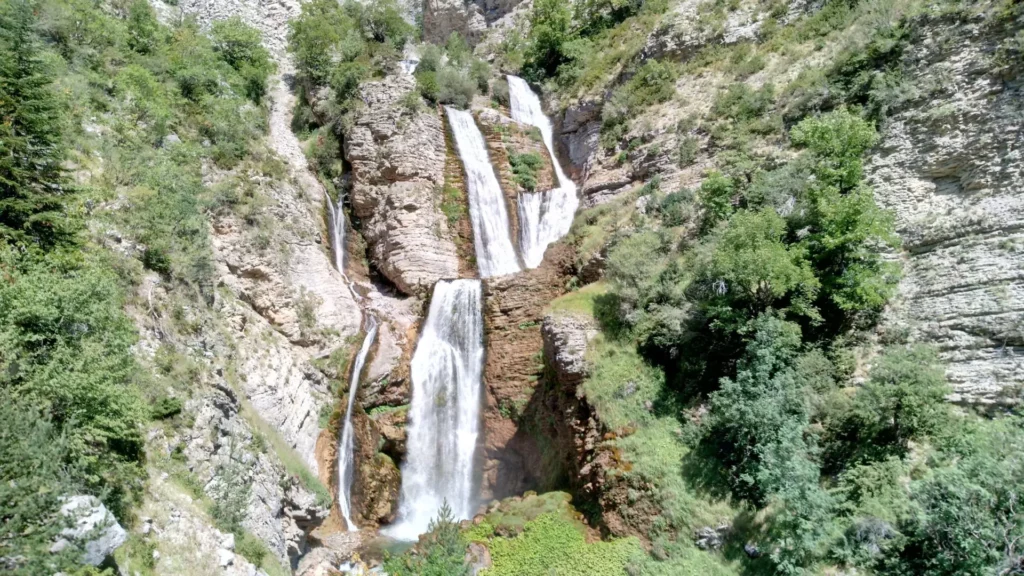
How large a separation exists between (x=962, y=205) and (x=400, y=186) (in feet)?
72.4

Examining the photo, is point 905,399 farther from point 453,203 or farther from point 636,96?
point 453,203

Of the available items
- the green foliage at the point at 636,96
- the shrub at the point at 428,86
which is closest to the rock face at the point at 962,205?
the green foliage at the point at 636,96

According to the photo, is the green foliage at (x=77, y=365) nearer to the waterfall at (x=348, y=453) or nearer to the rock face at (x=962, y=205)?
the waterfall at (x=348, y=453)

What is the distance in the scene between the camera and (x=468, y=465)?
69.6 ft

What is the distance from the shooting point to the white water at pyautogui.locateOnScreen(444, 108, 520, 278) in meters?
28.2

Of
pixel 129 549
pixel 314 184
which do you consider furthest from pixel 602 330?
pixel 314 184

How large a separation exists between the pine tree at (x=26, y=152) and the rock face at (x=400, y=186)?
47.8 ft

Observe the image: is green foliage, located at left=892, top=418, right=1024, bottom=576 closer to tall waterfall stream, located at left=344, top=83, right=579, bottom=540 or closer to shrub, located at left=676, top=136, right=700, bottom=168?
tall waterfall stream, located at left=344, top=83, right=579, bottom=540

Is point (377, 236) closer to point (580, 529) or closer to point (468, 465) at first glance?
point (468, 465)

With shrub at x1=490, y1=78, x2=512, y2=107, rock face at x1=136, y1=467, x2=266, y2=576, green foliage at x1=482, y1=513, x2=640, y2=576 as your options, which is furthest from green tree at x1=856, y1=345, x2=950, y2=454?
shrub at x1=490, y1=78, x2=512, y2=107

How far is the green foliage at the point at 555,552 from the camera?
14.5 metres

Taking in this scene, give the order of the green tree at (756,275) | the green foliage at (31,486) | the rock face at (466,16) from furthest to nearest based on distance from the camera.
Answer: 1. the rock face at (466,16)
2. the green tree at (756,275)
3. the green foliage at (31,486)

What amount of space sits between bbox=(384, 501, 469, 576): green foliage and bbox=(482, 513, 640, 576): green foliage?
1521 mm

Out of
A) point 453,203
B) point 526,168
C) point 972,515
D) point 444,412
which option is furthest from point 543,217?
point 972,515
